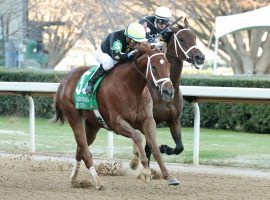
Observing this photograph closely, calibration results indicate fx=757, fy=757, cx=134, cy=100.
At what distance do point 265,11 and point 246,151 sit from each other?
849 centimetres

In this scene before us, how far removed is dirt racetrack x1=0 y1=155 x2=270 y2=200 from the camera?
303 inches

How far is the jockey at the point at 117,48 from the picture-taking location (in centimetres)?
791

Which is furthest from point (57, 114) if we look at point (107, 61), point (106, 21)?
point (106, 21)

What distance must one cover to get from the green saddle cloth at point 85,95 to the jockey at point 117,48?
56 millimetres

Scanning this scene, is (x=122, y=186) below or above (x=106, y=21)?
below

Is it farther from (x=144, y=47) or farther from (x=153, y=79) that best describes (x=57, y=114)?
(x=153, y=79)

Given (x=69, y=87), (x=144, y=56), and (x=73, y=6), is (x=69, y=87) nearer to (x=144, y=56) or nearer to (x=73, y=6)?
(x=144, y=56)

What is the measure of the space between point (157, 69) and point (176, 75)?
4.57ft

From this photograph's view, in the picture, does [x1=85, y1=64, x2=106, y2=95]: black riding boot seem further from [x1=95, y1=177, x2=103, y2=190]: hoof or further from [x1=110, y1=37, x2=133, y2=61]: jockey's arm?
[x1=95, y1=177, x2=103, y2=190]: hoof

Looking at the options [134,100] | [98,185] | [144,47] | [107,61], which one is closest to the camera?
[144,47]

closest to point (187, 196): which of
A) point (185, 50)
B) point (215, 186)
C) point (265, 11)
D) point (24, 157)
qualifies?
point (215, 186)

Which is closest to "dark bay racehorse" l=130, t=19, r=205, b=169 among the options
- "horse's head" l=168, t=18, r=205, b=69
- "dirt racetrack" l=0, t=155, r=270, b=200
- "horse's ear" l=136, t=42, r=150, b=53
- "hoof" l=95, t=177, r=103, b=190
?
"horse's head" l=168, t=18, r=205, b=69

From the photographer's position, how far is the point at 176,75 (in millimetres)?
8883

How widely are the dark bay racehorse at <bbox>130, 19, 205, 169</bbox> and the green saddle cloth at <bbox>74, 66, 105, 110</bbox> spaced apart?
763mm
